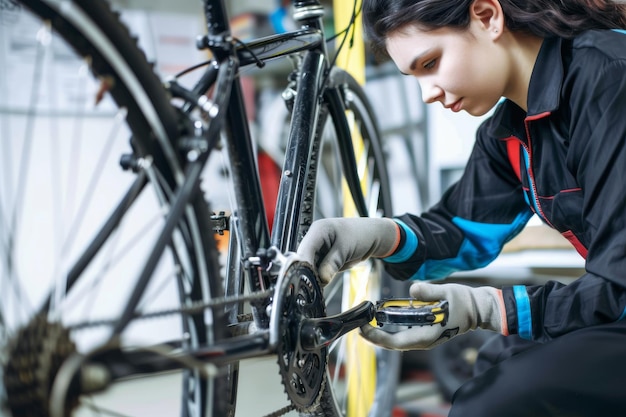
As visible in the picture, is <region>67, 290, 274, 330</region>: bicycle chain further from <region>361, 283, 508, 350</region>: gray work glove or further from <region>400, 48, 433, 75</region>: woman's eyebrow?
<region>400, 48, 433, 75</region>: woman's eyebrow

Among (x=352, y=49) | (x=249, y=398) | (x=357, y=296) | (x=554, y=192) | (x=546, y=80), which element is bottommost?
(x=249, y=398)

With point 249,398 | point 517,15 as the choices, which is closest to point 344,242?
point 517,15

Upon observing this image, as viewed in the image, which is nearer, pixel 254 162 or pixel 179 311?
pixel 179 311

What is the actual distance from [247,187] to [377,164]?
594mm

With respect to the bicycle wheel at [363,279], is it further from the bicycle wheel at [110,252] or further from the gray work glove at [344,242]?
the bicycle wheel at [110,252]

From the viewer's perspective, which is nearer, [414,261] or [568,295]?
[568,295]

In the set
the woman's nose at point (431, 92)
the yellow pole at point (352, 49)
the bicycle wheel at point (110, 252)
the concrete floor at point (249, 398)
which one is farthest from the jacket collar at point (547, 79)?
the concrete floor at point (249, 398)

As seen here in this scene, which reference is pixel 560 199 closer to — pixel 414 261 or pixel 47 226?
pixel 414 261

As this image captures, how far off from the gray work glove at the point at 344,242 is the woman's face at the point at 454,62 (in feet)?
0.66

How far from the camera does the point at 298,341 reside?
2.53 feet

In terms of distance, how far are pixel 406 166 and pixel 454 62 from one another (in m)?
1.32

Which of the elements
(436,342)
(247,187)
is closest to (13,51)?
(247,187)

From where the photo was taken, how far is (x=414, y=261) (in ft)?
3.49

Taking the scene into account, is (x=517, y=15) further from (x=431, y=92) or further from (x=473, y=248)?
(x=473, y=248)
